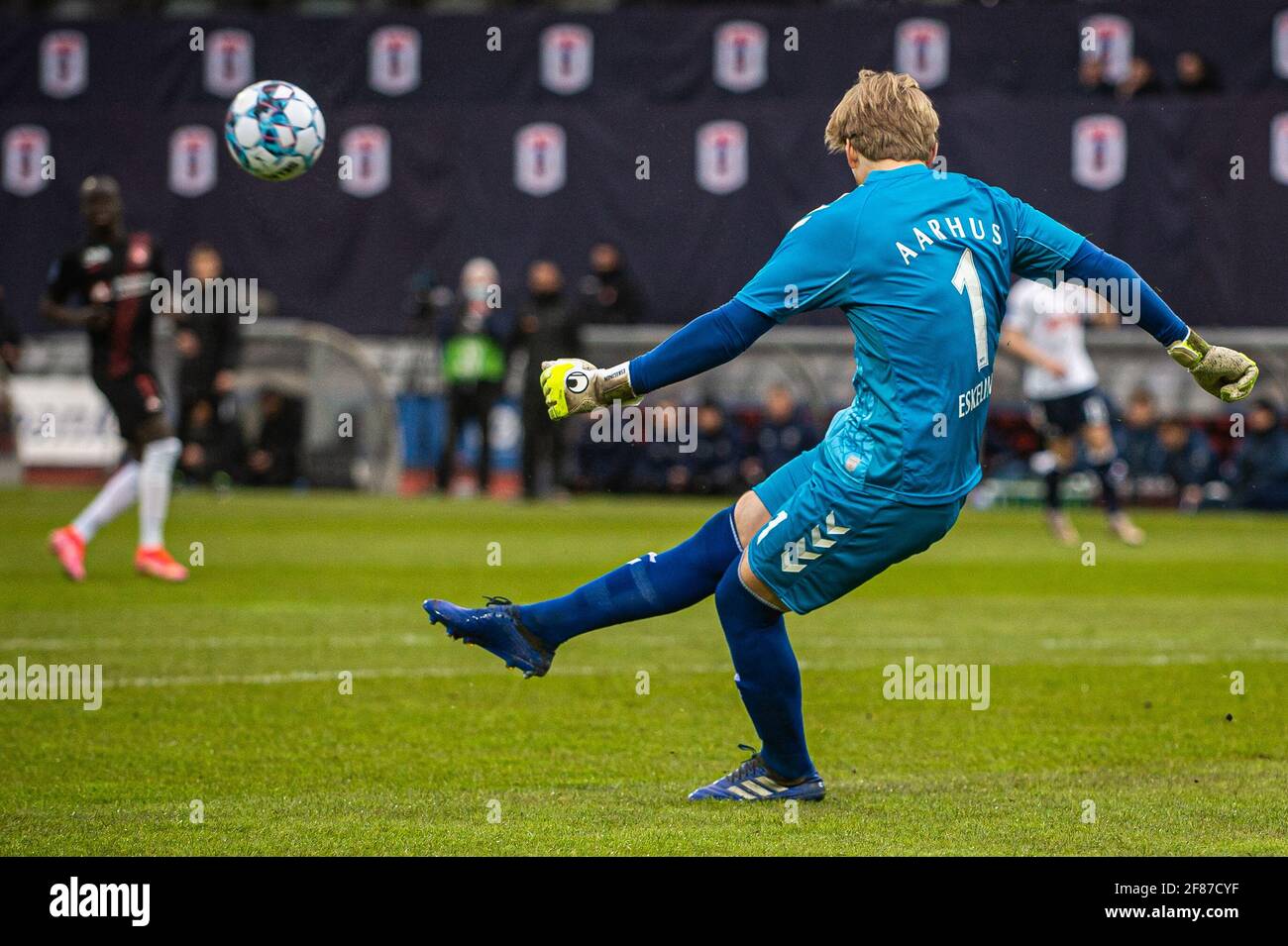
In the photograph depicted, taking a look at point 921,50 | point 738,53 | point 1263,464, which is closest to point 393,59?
point 738,53

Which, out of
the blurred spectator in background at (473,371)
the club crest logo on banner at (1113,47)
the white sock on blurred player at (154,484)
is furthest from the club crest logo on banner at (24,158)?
the white sock on blurred player at (154,484)

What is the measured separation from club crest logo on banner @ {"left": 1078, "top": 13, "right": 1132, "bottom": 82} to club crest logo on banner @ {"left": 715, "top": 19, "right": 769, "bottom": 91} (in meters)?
Result: 3.77

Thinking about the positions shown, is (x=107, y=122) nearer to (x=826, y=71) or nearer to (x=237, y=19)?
(x=237, y=19)

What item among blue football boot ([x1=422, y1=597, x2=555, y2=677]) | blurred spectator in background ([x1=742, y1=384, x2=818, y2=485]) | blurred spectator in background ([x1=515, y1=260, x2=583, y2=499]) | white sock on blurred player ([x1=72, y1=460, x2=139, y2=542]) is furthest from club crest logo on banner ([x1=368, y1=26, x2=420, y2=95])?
blue football boot ([x1=422, y1=597, x2=555, y2=677])

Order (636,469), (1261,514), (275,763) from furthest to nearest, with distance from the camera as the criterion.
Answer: (636,469), (1261,514), (275,763)

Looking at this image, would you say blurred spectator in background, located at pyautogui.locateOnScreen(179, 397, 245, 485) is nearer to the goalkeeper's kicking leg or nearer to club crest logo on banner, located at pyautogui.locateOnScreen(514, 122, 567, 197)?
club crest logo on banner, located at pyautogui.locateOnScreen(514, 122, 567, 197)

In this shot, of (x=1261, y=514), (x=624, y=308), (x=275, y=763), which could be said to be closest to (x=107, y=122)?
(x=624, y=308)

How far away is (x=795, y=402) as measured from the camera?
20906 mm

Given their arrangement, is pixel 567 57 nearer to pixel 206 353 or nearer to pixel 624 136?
pixel 624 136

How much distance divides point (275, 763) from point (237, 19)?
18.9m

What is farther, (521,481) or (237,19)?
(237,19)

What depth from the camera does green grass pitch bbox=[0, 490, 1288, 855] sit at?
18.2 feet

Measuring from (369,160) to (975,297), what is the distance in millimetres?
18895
